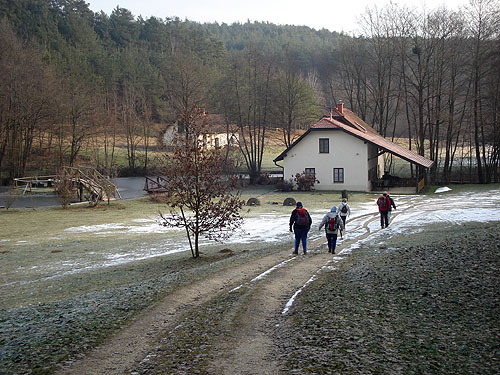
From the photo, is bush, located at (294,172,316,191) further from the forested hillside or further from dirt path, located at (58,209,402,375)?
dirt path, located at (58,209,402,375)

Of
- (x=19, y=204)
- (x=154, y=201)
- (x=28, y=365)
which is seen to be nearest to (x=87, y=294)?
(x=28, y=365)

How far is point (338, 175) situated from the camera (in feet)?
150

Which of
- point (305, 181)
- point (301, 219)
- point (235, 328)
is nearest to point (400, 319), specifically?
point (235, 328)

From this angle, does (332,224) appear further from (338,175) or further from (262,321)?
(338,175)

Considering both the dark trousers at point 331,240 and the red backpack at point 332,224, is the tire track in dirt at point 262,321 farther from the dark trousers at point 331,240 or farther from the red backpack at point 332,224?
the red backpack at point 332,224

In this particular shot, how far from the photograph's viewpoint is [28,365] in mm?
6723

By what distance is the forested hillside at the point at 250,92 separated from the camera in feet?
156

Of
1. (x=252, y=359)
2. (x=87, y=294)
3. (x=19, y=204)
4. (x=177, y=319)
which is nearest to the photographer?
(x=252, y=359)

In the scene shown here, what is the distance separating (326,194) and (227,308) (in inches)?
1361

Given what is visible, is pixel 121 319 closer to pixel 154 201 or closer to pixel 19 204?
pixel 154 201

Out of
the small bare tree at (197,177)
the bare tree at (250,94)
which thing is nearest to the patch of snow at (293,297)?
the small bare tree at (197,177)

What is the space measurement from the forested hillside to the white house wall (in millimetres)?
8342

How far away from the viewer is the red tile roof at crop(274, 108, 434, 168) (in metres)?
43.1

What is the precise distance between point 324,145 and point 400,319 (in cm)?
3881
